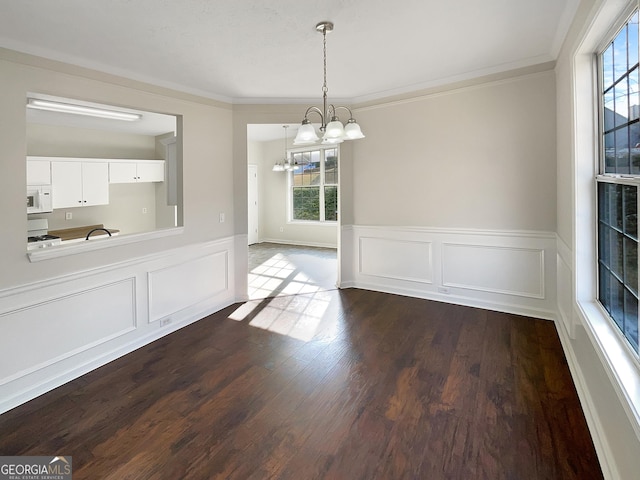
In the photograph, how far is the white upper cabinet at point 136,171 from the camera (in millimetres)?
6389

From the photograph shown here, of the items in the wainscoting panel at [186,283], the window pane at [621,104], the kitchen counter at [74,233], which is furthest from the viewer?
the kitchen counter at [74,233]

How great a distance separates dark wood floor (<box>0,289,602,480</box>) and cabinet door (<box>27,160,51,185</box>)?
3.82 meters

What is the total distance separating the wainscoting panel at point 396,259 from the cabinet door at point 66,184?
15.9 ft

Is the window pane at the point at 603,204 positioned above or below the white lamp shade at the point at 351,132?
below

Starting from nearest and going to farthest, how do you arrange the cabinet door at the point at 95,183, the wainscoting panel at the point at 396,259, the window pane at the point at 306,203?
the wainscoting panel at the point at 396,259 → the cabinet door at the point at 95,183 → the window pane at the point at 306,203

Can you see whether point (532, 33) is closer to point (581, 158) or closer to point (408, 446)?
point (581, 158)

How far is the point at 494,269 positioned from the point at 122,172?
6476 mm

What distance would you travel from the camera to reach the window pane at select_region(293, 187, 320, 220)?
8539 mm

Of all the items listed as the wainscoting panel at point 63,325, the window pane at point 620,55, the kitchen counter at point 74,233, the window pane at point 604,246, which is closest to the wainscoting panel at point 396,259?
the window pane at point 604,246

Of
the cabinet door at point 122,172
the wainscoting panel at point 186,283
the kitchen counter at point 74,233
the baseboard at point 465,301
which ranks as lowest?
the baseboard at point 465,301

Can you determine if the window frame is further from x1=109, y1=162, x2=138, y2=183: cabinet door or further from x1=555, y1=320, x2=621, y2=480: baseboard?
x1=555, y1=320, x2=621, y2=480: baseboard

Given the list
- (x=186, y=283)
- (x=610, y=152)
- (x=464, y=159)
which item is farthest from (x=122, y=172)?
(x=610, y=152)

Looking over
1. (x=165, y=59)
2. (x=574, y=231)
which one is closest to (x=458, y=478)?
(x=574, y=231)

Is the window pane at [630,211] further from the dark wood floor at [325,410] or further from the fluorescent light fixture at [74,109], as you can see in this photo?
the fluorescent light fixture at [74,109]
